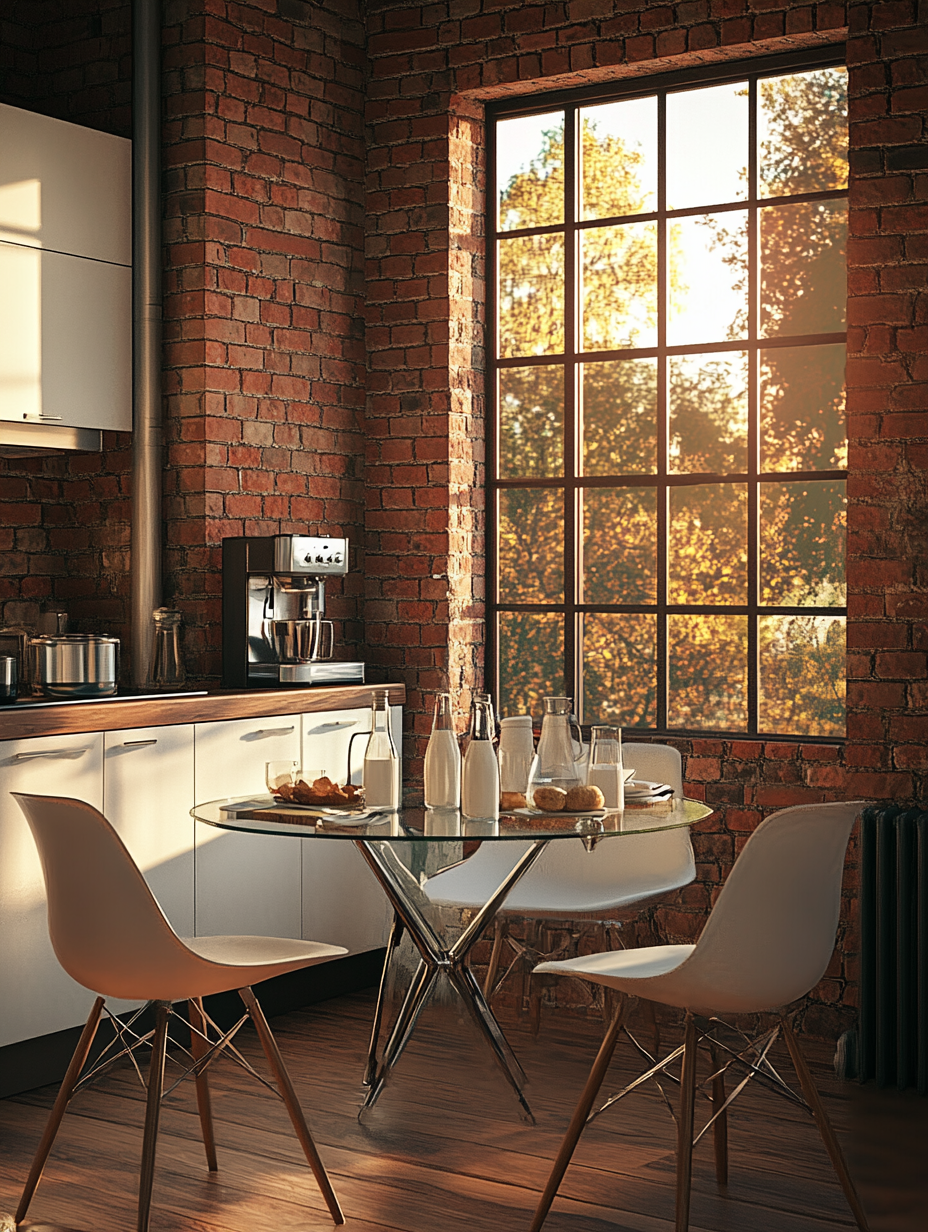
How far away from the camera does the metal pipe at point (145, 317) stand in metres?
4.60

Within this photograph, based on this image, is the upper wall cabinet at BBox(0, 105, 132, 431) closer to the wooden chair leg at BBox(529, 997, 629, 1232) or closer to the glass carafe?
the glass carafe

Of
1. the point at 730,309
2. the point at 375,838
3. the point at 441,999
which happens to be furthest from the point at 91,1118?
the point at 730,309

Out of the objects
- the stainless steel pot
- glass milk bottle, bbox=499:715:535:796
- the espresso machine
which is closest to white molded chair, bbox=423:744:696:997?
glass milk bottle, bbox=499:715:535:796

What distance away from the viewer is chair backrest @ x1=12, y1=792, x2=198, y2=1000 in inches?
113

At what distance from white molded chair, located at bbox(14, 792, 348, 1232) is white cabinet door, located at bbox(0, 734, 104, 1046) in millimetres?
708

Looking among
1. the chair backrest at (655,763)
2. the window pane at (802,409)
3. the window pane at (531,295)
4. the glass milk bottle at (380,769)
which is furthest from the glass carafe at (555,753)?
the window pane at (531,295)

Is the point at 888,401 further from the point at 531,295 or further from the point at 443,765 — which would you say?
the point at 443,765

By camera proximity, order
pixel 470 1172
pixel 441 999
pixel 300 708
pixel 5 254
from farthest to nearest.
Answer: pixel 300 708 < pixel 5 254 < pixel 441 999 < pixel 470 1172

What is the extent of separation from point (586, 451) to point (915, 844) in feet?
5.57

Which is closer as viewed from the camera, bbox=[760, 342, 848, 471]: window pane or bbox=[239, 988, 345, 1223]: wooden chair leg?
bbox=[239, 988, 345, 1223]: wooden chair leg

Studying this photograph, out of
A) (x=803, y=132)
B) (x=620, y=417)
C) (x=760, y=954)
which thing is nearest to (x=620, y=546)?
(x=620, y=417)

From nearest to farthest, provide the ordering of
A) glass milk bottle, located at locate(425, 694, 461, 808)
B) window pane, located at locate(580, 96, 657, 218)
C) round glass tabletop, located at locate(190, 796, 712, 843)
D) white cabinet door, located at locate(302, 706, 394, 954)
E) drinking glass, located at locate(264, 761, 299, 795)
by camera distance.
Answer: round glass tabletop, located at locate(190, 796, 712, 843)
glass milk bottle, located at locate(425, 694, 461, 808)
drinking glass, located at locate(264, 761, 299, 795)
white cabinet door, located at locate(302, 706, 394, 954)
window pane, located at locate(580, 96, 657, 218)

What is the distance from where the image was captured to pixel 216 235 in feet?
15.2

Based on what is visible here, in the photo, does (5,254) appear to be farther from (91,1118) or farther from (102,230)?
(91,1118)
